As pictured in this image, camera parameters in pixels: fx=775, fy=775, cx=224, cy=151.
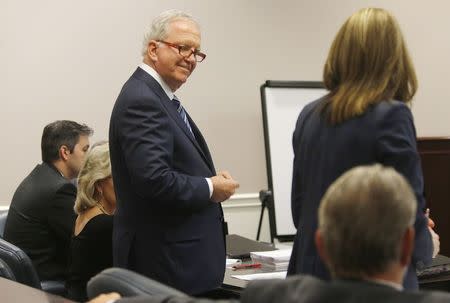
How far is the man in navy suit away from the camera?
97.0 inches

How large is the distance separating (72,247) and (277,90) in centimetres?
276

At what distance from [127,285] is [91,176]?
6.53ft

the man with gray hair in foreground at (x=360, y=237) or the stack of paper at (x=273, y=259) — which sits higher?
the man with gray hair in foreground at (x=360, y=237)

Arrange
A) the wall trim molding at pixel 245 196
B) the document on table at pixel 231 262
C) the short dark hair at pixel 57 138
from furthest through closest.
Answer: the wall trim molding at pixel 245 196, the short dark hair at pixel 57 138, the document on table at pixel 231 262

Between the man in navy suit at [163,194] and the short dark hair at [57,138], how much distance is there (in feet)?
4.99

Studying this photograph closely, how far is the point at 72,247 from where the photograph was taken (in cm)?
317

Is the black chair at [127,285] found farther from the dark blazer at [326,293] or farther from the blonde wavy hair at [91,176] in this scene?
the blonde wavy hair at [91,176]

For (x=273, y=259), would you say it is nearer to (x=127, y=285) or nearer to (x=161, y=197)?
(x=161, y=197)

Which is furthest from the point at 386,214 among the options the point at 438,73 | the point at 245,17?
the point at 438,73

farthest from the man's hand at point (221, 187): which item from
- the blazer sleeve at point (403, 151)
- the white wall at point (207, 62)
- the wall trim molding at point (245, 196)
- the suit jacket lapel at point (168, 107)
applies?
the wall trim molding at point (245, 196)

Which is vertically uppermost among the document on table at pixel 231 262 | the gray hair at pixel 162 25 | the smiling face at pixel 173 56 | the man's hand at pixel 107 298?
the gray hair at pixel 162 25

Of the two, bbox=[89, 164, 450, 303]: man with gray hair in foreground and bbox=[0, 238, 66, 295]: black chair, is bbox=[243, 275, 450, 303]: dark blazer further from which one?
bbox=[0, 238, 66, 295]: black chair

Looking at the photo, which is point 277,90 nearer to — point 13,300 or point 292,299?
point 13,300

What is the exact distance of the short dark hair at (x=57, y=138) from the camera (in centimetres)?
408
